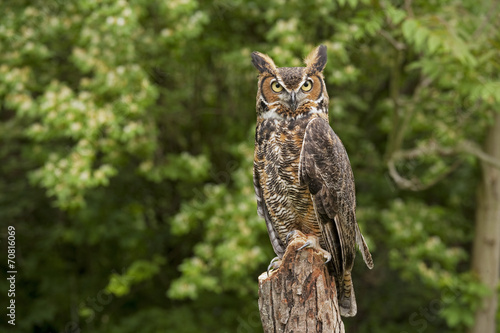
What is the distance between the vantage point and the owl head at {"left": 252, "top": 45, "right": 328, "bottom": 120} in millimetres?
2324

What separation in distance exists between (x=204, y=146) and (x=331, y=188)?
3778 millimetres

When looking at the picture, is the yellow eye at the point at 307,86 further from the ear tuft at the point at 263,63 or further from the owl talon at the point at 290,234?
the owl talon at the point at 290,234

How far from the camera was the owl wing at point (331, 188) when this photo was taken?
233 cm

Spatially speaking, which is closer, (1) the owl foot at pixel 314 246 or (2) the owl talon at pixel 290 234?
(1) the owl foot at pixel 314 246

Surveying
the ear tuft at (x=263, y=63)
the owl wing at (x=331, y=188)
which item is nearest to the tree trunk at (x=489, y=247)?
the owl wing at (x=331, y=188)

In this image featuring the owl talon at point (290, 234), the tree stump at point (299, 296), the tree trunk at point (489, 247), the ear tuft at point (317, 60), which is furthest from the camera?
the tree trunk at point (489, 247)

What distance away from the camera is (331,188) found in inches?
94.3

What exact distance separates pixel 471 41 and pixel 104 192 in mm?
3992

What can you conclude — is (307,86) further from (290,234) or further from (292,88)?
(290,234)

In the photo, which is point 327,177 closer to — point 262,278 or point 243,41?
point 262,278

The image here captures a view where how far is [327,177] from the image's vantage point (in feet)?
7.82

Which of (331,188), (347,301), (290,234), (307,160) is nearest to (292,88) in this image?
(307,160)

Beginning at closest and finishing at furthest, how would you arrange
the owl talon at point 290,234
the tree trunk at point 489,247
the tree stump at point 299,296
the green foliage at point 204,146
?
the tree stump at point 299,296
the owl talon at point 290,234
the green foliage at point 204,146
the tree trunk at point 489,247

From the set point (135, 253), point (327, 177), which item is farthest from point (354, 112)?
point (327, 177)
